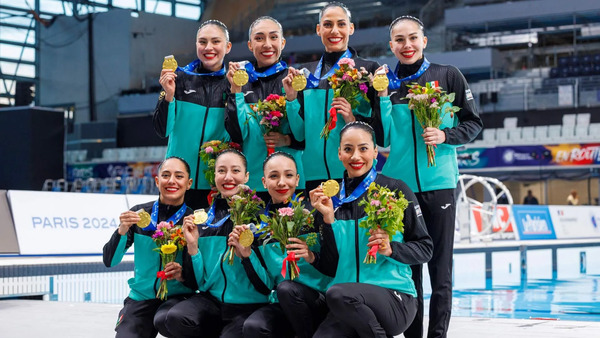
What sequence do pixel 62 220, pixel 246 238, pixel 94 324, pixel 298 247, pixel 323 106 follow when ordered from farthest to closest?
pixel 62 220 < pixel 94 324 < pixel 323 106 < pixel 246 238 < pixel 298 247

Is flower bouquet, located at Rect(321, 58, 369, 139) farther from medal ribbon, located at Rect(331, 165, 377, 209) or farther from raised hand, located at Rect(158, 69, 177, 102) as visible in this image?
raised hand, located at Rect(158, 69, 177, 102)

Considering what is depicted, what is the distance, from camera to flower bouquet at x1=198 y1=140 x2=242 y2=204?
4344mm

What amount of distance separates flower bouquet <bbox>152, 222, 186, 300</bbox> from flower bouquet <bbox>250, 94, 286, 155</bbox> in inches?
28.0

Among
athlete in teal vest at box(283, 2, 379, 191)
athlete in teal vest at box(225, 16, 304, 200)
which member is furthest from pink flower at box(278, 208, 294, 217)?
athlete in teal vest at box(225, 16, 304, 200)

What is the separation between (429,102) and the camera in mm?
3889

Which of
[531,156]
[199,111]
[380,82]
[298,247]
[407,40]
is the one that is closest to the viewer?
[298,247]

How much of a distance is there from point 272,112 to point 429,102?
82cm

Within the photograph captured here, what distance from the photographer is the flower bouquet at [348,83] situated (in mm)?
3977

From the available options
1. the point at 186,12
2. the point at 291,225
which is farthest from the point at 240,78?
the point at 186,12

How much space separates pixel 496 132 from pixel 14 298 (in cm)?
1609

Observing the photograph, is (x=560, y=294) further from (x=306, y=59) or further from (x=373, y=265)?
(x=306, y=59)

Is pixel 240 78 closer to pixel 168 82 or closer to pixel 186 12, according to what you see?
pixel 168 82

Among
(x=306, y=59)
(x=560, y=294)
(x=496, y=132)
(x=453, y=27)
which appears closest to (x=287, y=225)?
(x=560, y=294)

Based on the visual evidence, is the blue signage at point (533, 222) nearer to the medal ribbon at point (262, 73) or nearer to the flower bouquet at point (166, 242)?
the medal ribbon at point (262, 73)
